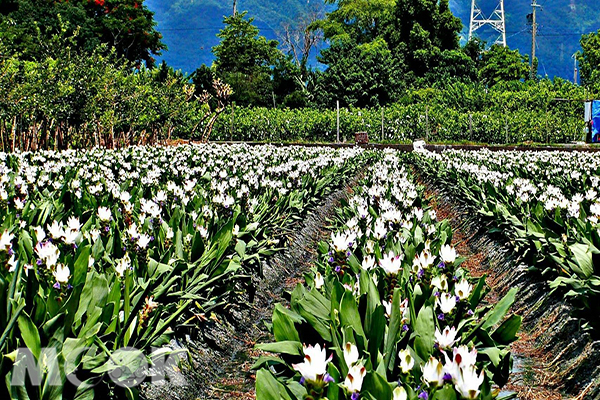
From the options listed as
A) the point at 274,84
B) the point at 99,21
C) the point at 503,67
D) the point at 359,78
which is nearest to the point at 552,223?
the point at 359,78

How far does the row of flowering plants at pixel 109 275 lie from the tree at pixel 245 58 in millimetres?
37155

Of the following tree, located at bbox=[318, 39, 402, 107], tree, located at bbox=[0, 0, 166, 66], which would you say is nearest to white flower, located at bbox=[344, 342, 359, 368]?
tree, located at bbox=[0, 0, 166, 66]

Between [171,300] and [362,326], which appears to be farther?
[171,300]

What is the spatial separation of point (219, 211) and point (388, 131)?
24.5 metres

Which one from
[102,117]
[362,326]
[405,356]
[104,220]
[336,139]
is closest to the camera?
[405,356]

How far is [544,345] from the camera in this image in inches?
149

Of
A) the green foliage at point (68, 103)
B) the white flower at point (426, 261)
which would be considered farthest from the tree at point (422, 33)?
the white flower at point (426, 261)

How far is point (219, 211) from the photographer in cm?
467

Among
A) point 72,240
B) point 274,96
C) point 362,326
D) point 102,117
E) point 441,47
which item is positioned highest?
point 441,47

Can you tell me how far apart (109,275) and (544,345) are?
9.15 feet

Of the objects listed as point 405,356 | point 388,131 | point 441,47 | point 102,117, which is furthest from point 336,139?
point 405,356

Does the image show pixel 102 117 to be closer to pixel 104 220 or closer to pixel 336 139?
pixel 104 220

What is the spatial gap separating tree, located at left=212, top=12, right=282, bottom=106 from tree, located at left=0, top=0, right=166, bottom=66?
5.05 m

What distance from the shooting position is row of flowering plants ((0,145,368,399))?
201cm
